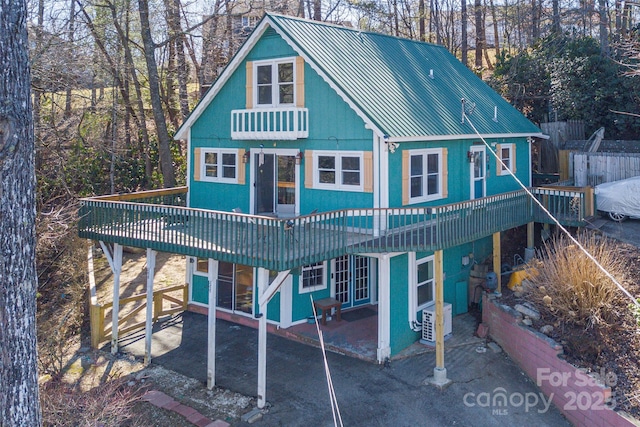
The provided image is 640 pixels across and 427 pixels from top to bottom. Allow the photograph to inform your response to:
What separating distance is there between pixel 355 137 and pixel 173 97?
1689 centimetres

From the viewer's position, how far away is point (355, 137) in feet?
45.1

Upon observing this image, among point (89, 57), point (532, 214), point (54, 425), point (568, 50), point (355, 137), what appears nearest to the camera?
point (54, 425)

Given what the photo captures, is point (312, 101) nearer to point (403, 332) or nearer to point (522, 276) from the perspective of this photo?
point (403, 332)

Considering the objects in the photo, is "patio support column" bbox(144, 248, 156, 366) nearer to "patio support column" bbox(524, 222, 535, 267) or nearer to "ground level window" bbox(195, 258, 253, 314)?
"ground level window" bbox(195, 258, 253, 314)

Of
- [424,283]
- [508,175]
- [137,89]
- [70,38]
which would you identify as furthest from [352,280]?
[70,38]

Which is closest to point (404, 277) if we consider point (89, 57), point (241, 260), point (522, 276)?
point (522, 276)

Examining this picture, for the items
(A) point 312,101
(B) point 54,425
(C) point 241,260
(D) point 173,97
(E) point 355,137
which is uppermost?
(D) point 173,97

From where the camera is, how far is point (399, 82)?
15.9 meters

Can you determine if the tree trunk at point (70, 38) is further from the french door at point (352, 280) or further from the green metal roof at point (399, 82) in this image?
the french door at point (352, 280)

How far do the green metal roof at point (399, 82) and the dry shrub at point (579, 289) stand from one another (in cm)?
444

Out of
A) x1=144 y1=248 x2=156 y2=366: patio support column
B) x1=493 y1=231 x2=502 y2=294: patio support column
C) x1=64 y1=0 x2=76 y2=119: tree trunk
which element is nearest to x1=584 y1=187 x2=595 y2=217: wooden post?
x1=493 y1=231 x2=502 y2=294: patio support column

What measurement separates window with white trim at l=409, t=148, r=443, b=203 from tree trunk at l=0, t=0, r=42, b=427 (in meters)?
9.20

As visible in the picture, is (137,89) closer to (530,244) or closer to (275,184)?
(275,184)

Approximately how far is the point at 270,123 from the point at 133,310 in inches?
259
